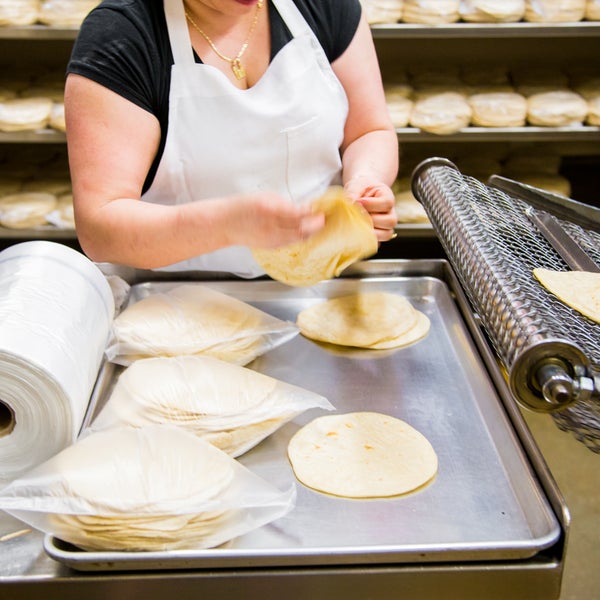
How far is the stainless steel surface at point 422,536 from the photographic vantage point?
0.86 metres

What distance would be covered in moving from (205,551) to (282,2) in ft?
3.63

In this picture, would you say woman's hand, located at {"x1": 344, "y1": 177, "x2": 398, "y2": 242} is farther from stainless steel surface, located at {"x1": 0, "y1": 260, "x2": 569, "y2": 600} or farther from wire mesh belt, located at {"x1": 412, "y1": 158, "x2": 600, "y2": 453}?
stainless steel surface, located at {"x1": 0, "y1": 260, "x2": 569, "y2": 600}

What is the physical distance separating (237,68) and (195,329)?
551 millimetres

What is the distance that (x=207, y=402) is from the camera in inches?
43.0

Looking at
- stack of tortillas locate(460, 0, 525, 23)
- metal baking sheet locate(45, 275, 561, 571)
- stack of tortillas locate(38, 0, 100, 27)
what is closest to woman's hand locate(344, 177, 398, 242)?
metal baking sheet locate(45, 275, 561, 571)

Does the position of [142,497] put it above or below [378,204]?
below

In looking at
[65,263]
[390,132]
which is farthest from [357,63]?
[65,263]

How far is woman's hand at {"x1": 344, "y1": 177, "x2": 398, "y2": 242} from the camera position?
128 centimetres

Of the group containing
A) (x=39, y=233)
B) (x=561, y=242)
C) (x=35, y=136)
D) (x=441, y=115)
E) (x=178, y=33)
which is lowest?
(x=39, y=233)

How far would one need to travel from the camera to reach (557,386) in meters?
0.77

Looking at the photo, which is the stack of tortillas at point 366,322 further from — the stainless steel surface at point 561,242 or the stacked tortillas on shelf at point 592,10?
the stacked tortillas on shelf at point 592,10

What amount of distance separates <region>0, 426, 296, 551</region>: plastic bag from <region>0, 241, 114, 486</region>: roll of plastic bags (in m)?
0.07

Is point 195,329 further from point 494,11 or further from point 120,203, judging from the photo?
point 494,11

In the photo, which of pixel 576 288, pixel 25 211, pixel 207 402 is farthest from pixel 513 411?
pixel 25 211
